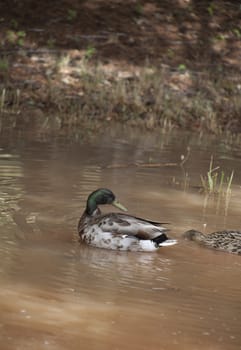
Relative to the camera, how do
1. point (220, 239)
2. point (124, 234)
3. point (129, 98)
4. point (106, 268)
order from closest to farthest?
point (106, 268) < point (124, 234) < point (220, 239) < point (129, 98)

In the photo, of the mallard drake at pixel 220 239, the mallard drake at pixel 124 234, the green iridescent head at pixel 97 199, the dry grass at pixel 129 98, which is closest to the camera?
the mallard drake at pixel 124 234

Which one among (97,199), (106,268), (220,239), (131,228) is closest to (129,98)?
(97,199)

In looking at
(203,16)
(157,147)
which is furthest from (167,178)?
(203,16)

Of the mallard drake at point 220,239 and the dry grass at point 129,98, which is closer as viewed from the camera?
the mallard drake at point 220,239

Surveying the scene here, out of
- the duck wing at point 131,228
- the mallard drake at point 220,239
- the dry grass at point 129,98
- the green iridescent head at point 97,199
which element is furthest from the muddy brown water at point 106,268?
the dry grass at point 129,98

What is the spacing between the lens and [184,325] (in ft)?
17.3

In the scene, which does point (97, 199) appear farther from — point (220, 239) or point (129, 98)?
point (129, 98)

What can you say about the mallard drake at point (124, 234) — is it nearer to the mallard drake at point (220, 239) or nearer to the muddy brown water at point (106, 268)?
the muddy brown water at point (106, 268)

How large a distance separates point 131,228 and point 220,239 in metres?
0.91

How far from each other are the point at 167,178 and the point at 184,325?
5.68m

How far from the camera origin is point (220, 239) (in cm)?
754

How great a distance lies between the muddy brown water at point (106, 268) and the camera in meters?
5.05

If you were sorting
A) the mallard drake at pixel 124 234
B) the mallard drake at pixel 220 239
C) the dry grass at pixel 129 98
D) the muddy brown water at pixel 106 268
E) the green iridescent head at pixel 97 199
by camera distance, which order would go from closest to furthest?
the muddy brown water at pixel 106 268 < the mallard drake at pixel 124 234 < the mallard drake at pixel 220 239 < the green iridescent head at pixel 97 199 < the dry grass at pixel 129 98

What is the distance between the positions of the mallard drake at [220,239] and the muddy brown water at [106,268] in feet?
0.25
